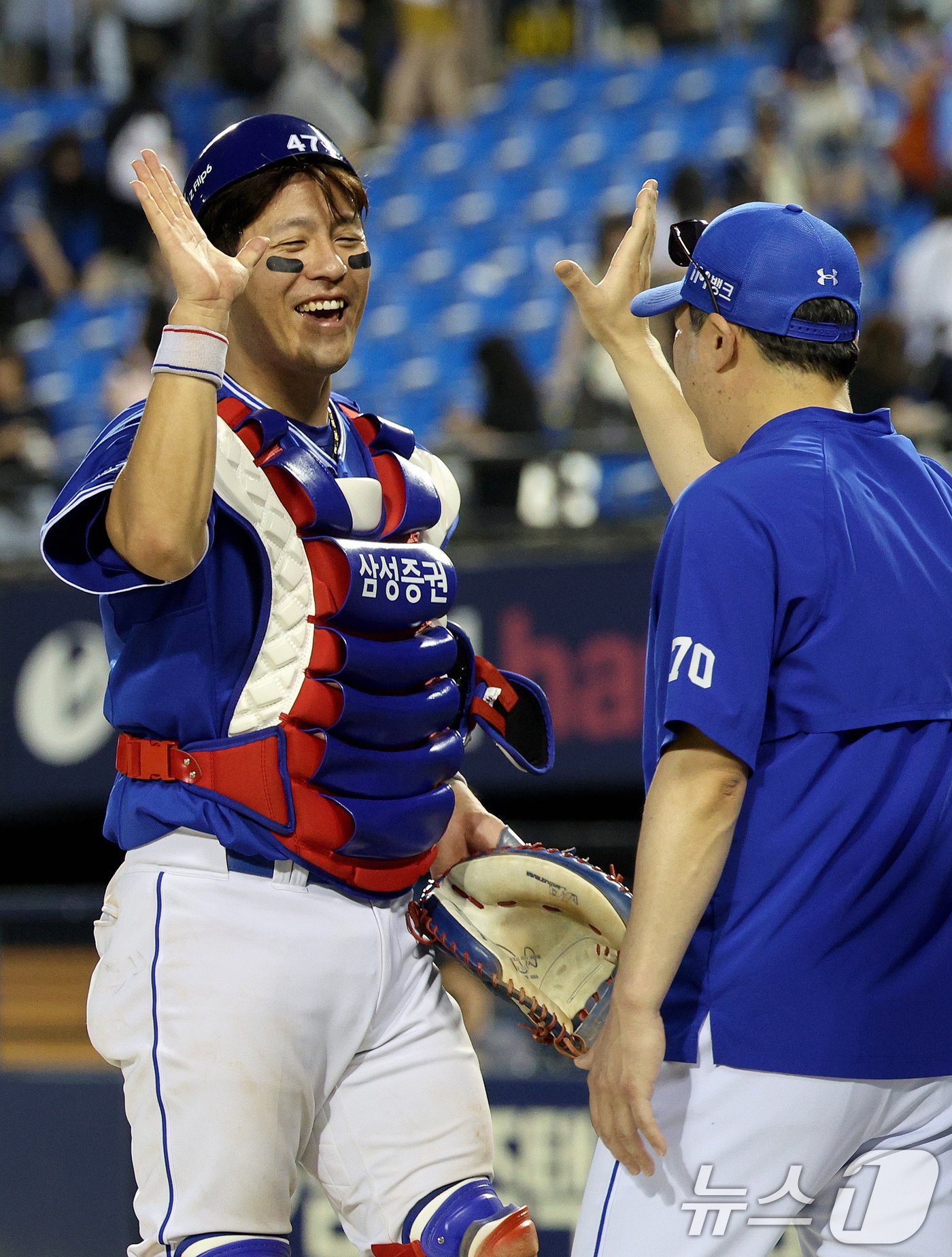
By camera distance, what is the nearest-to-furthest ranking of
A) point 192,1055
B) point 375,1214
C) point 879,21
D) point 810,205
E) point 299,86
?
point 192,1055, point 375,1214, point 810,205, point 879,21, point 299,86

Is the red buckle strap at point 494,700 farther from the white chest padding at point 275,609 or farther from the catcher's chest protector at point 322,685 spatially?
the white chest padding at point 275,609

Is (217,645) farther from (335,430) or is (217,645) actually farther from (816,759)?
(816,759)

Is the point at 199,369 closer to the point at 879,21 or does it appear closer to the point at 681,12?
the point at 879,21

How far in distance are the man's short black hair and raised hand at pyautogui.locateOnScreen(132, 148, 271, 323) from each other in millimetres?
712

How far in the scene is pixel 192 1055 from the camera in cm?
250

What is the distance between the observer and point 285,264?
2.69 meters

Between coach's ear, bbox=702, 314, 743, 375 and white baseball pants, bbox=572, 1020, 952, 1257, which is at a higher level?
coach's ear, bbox=702, 314, 743, 375

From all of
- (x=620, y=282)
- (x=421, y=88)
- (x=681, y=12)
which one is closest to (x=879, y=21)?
(x=681, y=12)

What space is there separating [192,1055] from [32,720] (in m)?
4.30

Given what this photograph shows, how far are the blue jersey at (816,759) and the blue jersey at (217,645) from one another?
2.06ft

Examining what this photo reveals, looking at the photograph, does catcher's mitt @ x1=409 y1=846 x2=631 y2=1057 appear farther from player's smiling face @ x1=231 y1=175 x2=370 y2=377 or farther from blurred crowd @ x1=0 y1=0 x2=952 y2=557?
blurred crowd @ x1=0 y1=0 x2=952 y2=557

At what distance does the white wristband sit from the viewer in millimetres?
2344

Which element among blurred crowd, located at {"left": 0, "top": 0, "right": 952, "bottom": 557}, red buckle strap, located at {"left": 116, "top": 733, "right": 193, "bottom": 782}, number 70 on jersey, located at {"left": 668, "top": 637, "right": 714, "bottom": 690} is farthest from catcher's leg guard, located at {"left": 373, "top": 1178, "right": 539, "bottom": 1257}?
blurred crowd, located at {"left": 0, "top": 0, "right": 952, "bottom": 557}

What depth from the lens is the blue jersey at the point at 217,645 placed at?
100 inches
